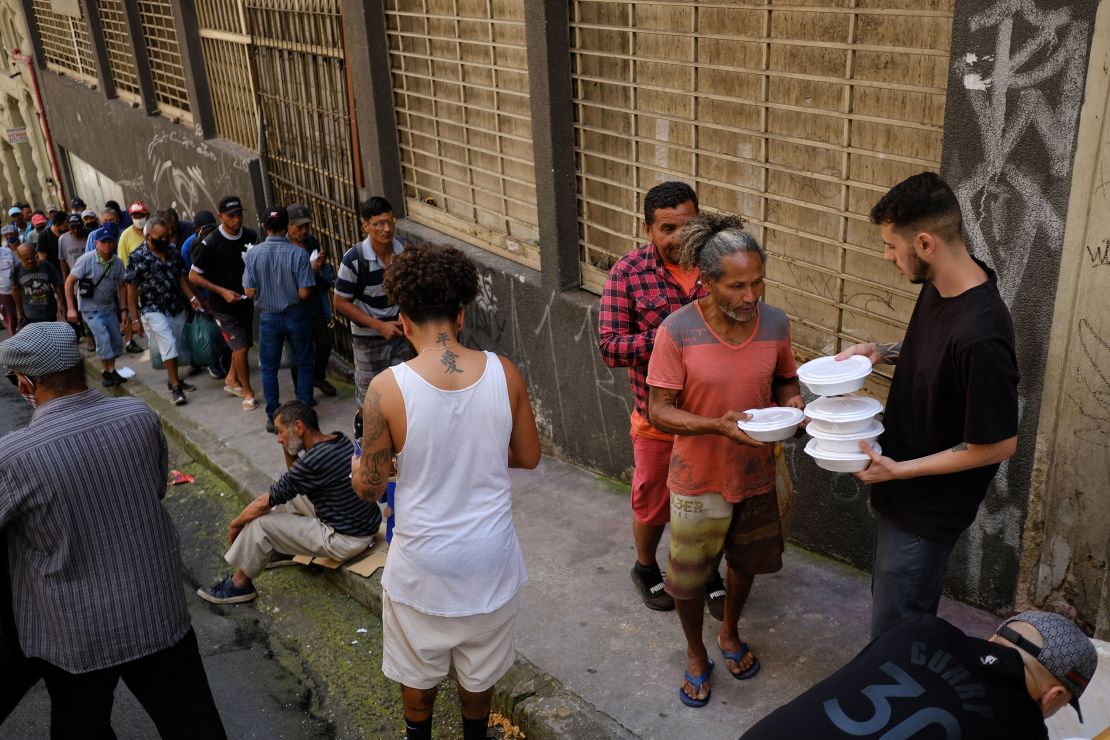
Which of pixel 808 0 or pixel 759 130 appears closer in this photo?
pixel 808 0

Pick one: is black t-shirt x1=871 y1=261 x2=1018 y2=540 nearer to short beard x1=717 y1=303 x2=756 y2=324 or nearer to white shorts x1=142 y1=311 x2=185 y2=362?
short beard x1=717 y1=303 x2=756 y2=324

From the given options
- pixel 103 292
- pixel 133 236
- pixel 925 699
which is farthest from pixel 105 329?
pixel 925 699

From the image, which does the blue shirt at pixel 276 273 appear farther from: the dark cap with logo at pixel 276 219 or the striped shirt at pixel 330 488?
the striped shirt at pixel 330 488

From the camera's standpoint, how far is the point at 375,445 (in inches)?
131

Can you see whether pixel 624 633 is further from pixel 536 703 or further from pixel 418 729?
pixel 418 729

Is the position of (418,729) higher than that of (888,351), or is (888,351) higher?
(888,351)

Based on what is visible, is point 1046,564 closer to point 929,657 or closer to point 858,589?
point 858,589

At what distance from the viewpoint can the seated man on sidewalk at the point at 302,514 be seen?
520 cm

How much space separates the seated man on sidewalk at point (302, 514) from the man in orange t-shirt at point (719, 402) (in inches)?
80.0

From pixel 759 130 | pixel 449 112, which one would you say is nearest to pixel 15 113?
pixel 449 112

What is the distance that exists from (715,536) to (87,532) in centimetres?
213

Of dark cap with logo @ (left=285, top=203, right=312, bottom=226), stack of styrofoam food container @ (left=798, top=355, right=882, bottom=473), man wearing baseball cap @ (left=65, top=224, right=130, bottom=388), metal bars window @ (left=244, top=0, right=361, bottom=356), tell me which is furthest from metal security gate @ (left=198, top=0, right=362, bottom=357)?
stack of styrofoam food container @ (left=798, top=355, right=882, bottom=473)

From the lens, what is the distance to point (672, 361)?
362cm

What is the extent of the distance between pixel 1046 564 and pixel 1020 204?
1402mm
